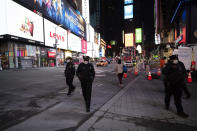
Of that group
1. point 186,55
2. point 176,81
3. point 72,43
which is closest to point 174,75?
point 176,81

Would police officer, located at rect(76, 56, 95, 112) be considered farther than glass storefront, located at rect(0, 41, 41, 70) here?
No

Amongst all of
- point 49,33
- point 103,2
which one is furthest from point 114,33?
point 49,33

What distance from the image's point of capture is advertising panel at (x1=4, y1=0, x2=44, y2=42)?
26812 mm

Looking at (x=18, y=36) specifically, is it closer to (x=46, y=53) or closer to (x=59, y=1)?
(x=46, y=53)

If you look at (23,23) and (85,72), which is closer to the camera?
(85,72)

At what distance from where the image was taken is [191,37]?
17.1 meters

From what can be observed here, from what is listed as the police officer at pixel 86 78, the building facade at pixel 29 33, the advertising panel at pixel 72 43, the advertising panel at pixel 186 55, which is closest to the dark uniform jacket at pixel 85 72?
the police officer at pixel 86 78

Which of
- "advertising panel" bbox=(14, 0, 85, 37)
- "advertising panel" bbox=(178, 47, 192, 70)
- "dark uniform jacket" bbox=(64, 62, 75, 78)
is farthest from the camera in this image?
"advertising panel" bbox=(14, 0, 85, 37)

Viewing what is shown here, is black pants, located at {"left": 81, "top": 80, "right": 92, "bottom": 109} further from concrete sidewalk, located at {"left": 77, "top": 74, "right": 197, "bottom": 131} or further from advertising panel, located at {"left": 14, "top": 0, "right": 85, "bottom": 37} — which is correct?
advertising panel, located at {"left": 14, "top": 0, "right": 85, "bottom": 37}

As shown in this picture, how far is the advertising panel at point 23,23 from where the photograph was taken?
2681 cm

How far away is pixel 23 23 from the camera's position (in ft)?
99.2

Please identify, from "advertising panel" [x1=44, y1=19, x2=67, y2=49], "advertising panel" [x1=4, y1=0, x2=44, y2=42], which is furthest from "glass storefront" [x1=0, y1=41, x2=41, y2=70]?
"advertising panel" [x1=44, y1=19, x2=67, y2=49]

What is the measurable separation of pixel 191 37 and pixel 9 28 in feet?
111

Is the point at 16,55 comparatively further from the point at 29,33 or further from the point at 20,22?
the point at 20,22
